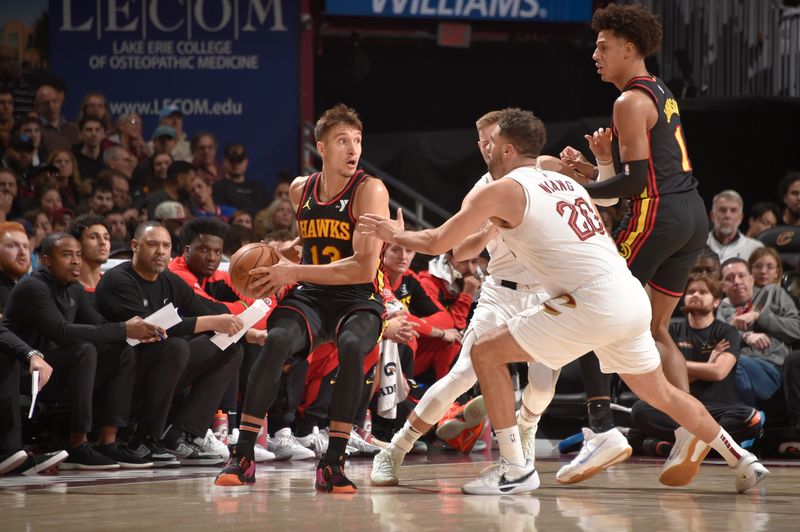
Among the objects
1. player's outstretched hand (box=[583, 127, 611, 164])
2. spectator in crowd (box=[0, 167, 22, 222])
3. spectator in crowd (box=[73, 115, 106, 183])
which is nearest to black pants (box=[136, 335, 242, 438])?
player's outstretched hand (box=[583, 127, 611, 164])

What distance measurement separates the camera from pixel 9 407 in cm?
576

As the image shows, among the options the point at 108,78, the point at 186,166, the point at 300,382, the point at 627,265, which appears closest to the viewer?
the point at 627,265

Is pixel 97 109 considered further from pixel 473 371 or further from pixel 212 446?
pixel 473 371

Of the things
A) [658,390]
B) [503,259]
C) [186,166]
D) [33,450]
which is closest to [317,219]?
[503,259]

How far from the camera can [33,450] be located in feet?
21.4

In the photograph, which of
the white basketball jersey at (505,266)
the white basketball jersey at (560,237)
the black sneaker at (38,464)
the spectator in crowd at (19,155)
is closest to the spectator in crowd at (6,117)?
the spectator in crowd at (19,155)

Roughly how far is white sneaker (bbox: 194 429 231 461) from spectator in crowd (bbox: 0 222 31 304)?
4.51ft

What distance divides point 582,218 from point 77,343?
2.99 metres

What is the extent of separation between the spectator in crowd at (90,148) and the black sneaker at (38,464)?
5.22 m

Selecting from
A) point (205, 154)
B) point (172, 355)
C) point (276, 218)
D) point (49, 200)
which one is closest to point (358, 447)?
point (172, 355)

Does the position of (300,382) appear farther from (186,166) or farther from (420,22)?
(420,22)

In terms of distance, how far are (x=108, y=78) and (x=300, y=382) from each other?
653cm

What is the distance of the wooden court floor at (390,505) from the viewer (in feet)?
12.5

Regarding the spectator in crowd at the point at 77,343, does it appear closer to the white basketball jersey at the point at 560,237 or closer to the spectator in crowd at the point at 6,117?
the white basketball jersey at the point at 560,237
